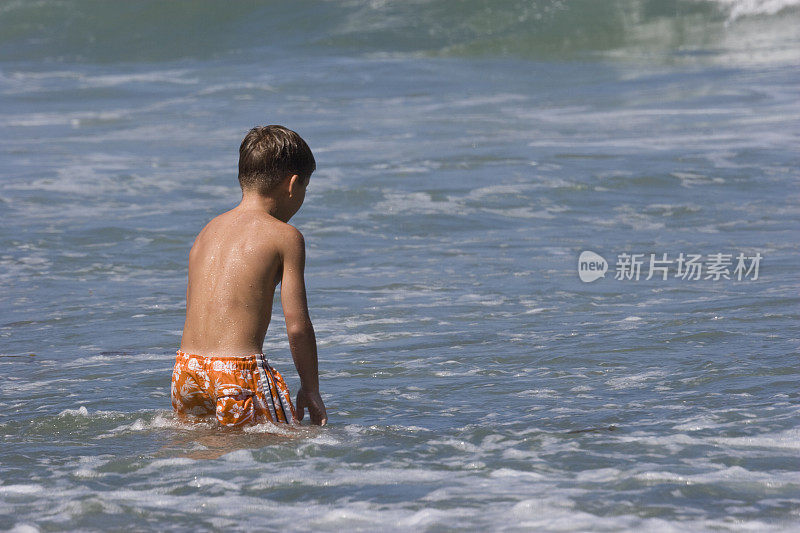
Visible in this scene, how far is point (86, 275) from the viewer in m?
7.88

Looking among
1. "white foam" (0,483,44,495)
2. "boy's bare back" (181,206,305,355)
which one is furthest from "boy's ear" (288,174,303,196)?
"white foam" (0,483,44,495)

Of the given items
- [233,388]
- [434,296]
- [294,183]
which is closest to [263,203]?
[294,183]

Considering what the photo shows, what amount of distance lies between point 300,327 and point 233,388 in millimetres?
358

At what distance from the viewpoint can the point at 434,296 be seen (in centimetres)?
700

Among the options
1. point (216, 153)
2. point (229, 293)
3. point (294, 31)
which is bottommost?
point (229, 293)

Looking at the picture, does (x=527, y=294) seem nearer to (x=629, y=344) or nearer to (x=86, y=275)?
(x=629, y=344)

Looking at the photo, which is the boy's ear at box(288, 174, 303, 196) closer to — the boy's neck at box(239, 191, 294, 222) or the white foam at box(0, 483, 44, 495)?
the boy's neck at box(239, 191, 294, 222)

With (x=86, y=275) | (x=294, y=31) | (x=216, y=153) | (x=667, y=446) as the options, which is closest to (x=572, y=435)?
(x=667, y=446)

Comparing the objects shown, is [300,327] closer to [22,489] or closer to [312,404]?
[312,404]

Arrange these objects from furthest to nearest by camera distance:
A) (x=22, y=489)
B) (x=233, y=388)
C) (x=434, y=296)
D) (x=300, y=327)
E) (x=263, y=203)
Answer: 1. (x=434, y=296)
2. (x=263, y=203)
3. (x=233, y=388)
4. (x=300, y=327)
5. (x=22, y=489)

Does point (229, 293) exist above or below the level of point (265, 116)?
below

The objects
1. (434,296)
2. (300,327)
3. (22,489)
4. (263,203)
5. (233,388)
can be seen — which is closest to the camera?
(22,489)

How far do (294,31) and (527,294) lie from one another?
1727 centimetres

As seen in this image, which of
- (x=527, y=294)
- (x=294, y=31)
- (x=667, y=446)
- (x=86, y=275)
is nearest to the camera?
(x=667, y=446)
